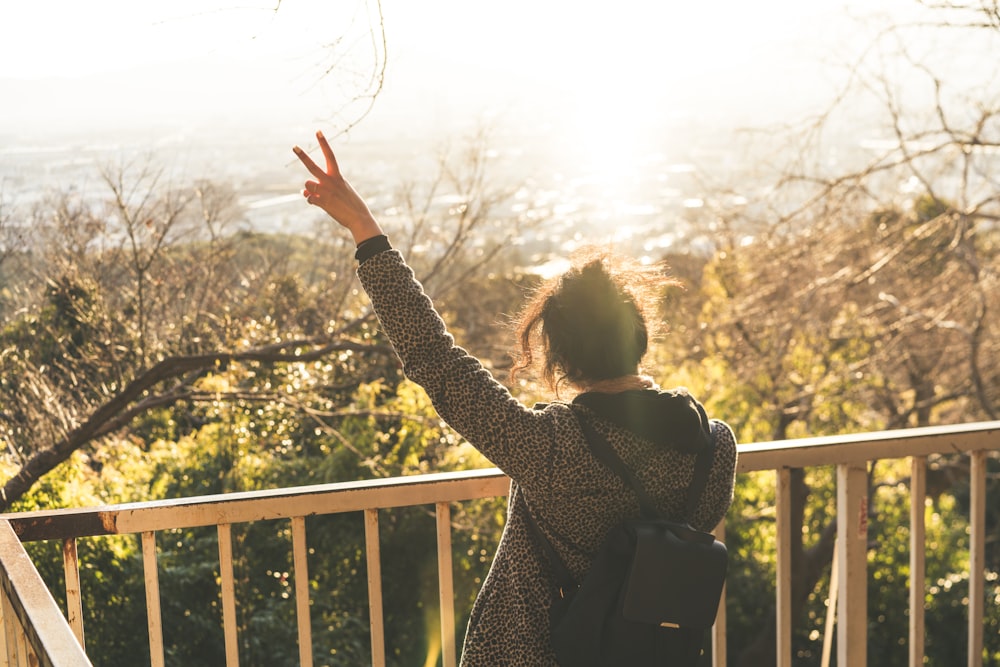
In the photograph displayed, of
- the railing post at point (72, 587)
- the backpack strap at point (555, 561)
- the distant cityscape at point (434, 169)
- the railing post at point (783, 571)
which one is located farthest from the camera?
the distant cityscape at point (434, 169)

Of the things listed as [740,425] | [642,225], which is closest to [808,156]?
[642,225]

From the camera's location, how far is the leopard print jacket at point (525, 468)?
52.9 inches

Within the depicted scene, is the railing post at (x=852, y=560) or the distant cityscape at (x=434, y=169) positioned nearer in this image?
the railing post at (x=852, y=560)

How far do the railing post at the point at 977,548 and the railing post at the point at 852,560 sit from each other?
0.23m

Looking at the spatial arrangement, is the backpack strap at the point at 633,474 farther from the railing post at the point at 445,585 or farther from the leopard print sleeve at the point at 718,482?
the railing post at the point at 445,585

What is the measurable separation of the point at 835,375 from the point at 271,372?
491 cm

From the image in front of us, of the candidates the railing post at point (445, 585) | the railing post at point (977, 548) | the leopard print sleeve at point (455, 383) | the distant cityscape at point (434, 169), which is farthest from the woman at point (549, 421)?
the distant cityscape at point (434, 169)

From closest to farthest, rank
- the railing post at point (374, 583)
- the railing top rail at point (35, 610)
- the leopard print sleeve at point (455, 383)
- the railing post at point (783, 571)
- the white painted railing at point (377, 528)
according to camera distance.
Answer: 1. the railing top rail at point (35, 610)
2. the leopard print sleeve at point (455, 383)
3. the white painted railing at point (377, 528)
4. the railing post at point (374, 583)
5. the railing post at point (783, 571)

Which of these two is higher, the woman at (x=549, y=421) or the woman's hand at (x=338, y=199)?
the woman's hand at (x=338, y=199)

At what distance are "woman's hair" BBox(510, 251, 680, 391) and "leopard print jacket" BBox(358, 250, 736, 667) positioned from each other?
0.07 m

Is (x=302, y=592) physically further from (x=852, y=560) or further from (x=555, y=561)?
(x=852, y=560)

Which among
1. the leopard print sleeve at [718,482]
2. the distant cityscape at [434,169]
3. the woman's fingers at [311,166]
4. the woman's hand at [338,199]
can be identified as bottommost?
the leopard print sleeve at [718,482]

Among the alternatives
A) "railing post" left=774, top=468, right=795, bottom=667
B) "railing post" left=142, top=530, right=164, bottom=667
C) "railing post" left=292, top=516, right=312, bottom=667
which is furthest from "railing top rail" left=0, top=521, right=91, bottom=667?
"railing post" left=774, top=468, right=795, bottom=667

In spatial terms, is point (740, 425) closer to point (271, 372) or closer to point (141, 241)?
point (271, 372)
